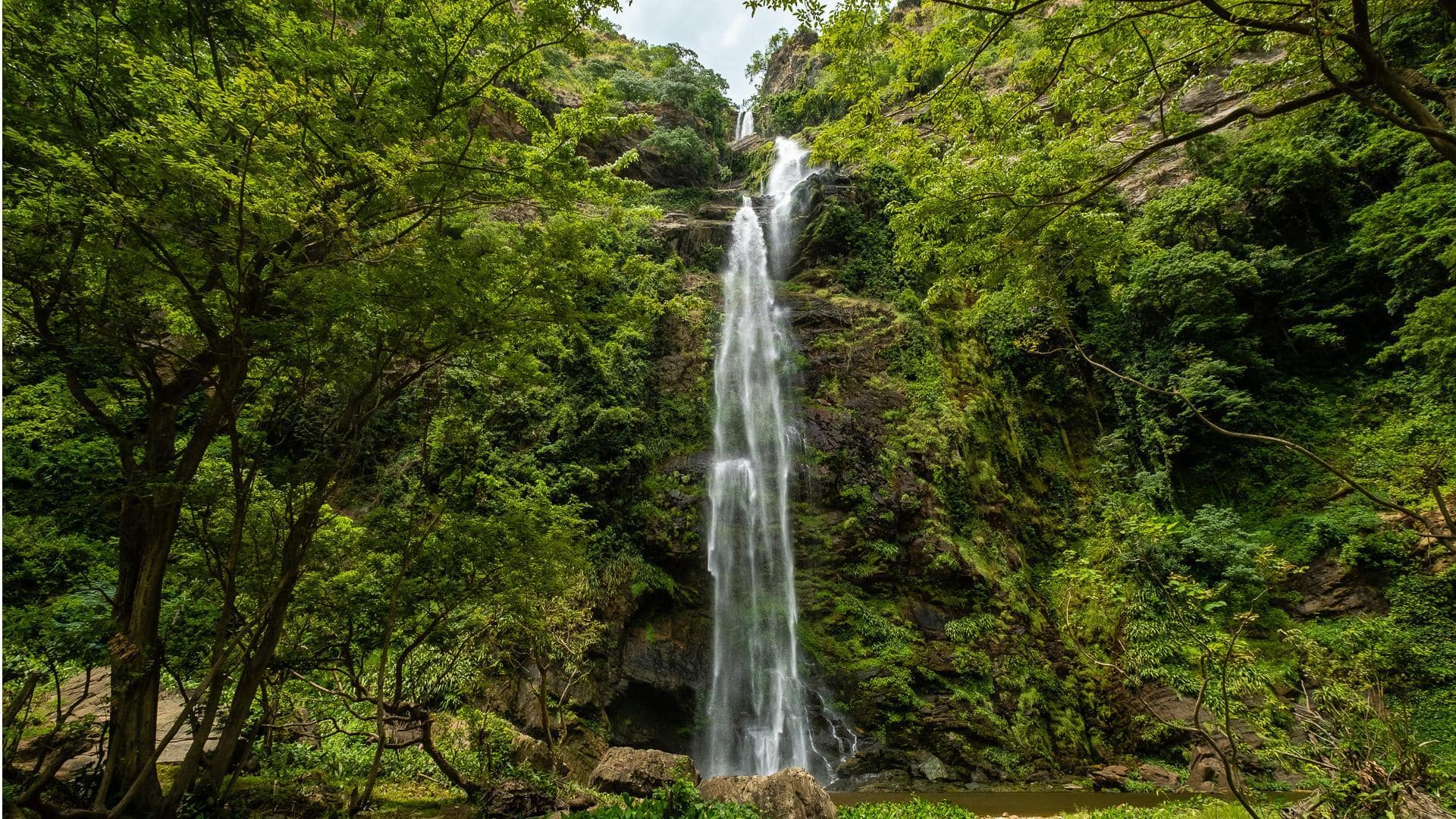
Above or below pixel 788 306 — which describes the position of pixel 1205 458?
below

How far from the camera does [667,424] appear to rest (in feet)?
52.3

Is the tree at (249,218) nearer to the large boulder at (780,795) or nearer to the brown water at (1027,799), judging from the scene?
the large boulder at (780,795)

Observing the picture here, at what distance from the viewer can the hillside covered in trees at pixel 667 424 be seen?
437 cm

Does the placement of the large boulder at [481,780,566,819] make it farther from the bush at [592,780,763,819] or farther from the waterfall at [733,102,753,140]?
the waterfall at [733,102,753,140]

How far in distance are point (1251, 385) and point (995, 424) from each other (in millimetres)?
6670

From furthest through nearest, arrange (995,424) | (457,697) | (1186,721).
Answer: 1. (995,424)
2. (1186,721)
3. (457,697)

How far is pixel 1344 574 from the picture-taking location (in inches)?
459

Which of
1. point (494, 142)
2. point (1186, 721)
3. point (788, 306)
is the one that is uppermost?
point (788, 306)

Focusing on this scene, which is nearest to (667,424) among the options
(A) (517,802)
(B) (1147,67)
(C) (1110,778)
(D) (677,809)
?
(A) (517,802)

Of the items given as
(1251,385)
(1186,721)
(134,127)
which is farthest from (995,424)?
(134,127)

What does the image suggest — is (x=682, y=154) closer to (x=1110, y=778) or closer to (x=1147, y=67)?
(x=1147, y=67)

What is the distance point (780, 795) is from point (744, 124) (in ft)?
117

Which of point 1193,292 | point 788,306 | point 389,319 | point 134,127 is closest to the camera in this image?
point 134,127

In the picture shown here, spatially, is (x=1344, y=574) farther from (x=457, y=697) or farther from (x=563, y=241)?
(x=457, y=697)
